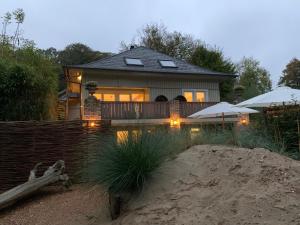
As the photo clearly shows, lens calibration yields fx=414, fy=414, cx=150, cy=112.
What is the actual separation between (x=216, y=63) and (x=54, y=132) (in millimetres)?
30021

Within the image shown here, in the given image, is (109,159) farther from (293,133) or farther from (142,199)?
(293,133)

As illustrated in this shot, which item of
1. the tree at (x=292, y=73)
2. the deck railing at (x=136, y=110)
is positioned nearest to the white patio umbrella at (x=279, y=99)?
the deck railing at (x=136, y=110)

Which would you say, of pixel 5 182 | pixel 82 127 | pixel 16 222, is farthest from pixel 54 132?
pixel 16 222

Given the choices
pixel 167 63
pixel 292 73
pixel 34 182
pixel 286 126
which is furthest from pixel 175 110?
pixel 292 73

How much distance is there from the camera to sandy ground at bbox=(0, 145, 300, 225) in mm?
5621

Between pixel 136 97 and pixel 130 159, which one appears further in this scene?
pixel 136 97

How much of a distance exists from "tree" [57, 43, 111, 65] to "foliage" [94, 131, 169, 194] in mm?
36116

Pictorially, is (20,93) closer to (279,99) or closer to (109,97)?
(279,99)

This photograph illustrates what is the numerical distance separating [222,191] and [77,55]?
39.7 meters

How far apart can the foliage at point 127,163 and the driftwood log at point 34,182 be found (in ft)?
7.79

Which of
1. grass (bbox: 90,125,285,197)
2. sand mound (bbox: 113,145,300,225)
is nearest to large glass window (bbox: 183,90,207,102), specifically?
grass (bbox: 90,125,285,197)

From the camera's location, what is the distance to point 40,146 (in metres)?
9.85

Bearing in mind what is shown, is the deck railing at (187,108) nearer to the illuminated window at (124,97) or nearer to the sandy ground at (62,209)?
the illuminated window at (124,97)

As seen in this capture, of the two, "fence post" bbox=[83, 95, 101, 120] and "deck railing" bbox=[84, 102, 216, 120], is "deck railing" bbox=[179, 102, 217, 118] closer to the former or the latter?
"deck railing" bbox=[84, 102, 216, 120]
